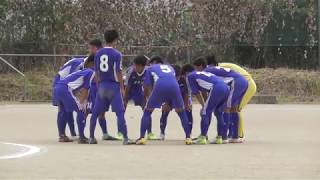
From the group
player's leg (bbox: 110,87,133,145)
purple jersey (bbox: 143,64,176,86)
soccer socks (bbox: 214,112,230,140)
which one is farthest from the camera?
soccer socks (bbox: 214,112,230,140)

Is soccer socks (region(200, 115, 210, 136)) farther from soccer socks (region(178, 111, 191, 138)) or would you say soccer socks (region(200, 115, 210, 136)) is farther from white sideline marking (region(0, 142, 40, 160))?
white sideline marking (region(0, 142, 40, 160))

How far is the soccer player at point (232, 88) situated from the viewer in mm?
14250

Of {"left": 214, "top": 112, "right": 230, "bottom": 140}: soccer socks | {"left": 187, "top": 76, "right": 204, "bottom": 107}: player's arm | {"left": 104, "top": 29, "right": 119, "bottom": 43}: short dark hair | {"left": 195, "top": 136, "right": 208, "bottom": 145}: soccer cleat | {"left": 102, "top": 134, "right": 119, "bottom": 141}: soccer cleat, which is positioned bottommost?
{"left": 102, "top": 134, "right": 119, "bottom": 141}: soccer cleat

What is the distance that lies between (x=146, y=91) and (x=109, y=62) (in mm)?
1003

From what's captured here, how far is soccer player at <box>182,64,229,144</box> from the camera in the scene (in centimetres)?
1378

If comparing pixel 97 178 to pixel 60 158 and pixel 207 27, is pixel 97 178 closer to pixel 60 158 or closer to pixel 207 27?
pixel 60 158

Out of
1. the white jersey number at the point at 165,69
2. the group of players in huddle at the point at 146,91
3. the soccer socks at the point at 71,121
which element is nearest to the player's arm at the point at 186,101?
the group of players in huddle at the point at 146,91

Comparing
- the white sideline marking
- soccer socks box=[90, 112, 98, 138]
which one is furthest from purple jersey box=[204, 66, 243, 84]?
the white sideline marking

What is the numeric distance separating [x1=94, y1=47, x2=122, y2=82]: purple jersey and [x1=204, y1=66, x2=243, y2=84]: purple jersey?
1.91 m

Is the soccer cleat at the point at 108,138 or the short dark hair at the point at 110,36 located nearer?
the short dark hair at the point at 110,36

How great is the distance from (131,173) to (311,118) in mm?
12041

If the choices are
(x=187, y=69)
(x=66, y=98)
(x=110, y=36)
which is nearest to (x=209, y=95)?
(x=187, y=69)

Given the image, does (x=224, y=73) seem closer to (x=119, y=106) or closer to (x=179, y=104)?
(x=179, y=104)

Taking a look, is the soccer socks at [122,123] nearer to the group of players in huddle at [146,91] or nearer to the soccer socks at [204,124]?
the group of players in huddle at [146,91]
